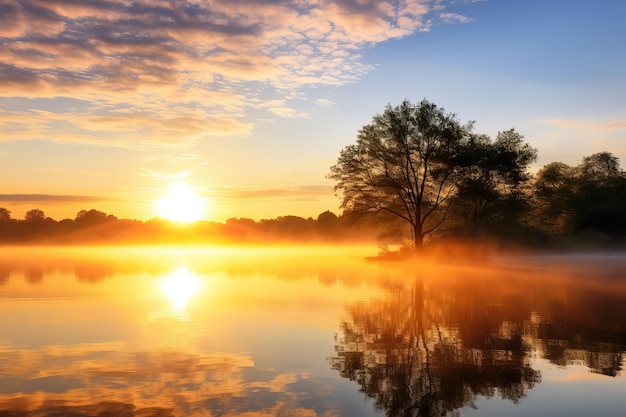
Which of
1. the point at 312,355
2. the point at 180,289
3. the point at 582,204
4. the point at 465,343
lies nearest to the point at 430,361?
the point at 465,343

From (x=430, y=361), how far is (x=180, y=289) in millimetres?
21987

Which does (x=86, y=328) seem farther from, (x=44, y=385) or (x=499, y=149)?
(x=499, y=149)

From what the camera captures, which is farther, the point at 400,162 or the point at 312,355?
the point at 400,162

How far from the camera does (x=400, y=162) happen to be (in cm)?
6656

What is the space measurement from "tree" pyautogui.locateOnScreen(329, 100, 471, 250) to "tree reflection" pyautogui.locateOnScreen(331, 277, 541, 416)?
45960 mm

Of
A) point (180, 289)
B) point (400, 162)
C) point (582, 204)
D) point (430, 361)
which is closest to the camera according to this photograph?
point (430, 361)

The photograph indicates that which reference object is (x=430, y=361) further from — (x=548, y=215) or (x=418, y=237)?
(x=548, y=215)

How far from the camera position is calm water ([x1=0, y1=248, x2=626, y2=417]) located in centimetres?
995

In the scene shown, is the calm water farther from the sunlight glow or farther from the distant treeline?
the distant treeline

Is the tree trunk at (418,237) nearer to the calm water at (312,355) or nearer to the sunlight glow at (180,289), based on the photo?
the sunlight glow at (180,289)

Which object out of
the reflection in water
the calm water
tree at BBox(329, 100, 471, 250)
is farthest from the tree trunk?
the calm water

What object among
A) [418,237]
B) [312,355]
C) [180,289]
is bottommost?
[312,355]

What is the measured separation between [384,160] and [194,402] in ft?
190

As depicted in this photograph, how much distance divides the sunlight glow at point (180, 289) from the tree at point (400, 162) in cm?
3079
